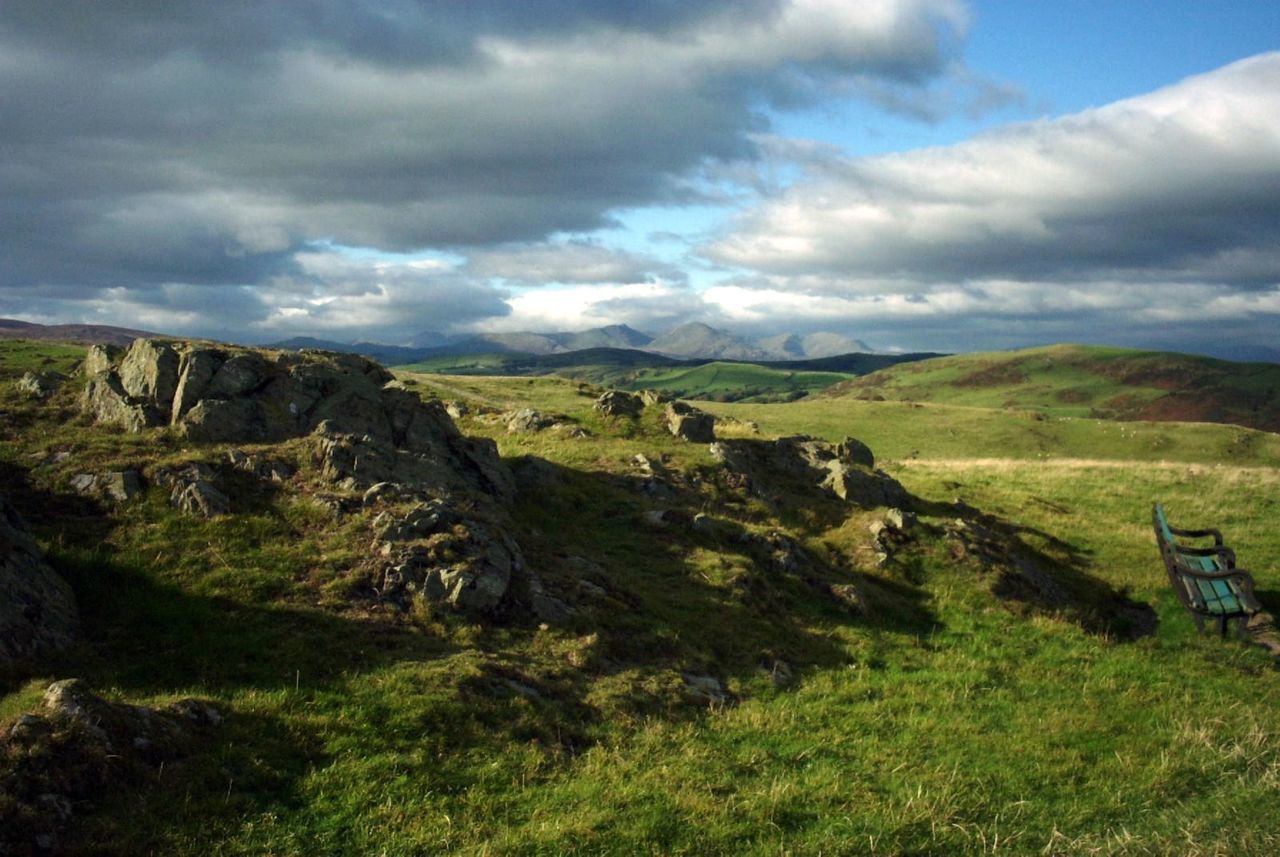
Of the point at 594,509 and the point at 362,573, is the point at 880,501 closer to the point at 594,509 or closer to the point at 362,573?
the point at 594,509

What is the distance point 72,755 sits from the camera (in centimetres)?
837

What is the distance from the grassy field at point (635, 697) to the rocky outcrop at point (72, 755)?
0.94 feet

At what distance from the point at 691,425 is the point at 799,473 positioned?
192 inches

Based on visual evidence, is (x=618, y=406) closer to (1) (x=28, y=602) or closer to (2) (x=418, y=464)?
(2) (x=418, y=464)

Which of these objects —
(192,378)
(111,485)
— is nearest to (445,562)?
(111,485)

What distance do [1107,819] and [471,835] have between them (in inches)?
320

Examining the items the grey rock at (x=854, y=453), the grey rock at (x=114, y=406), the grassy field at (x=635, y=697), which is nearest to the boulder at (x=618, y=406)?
the grey rock at (x=854, y=453)

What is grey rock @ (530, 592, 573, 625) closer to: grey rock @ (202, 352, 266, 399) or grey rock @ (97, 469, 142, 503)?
grey rock @ (97, 469, 142, 503)

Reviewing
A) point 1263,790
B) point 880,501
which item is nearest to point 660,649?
point 1263,790

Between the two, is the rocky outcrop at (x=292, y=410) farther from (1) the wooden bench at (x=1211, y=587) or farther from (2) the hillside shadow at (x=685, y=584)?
(1) the wooden bench at (x=1211, y=587)

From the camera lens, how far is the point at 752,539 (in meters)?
21.4

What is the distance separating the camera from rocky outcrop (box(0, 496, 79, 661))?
11117mm

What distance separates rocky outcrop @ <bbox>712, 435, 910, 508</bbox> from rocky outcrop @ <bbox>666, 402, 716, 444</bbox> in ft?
3.97

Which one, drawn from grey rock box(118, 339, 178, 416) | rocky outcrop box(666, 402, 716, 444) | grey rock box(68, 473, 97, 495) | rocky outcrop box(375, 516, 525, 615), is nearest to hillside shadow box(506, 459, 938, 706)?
rocky outcrop box(375, 516, 525, 615)
